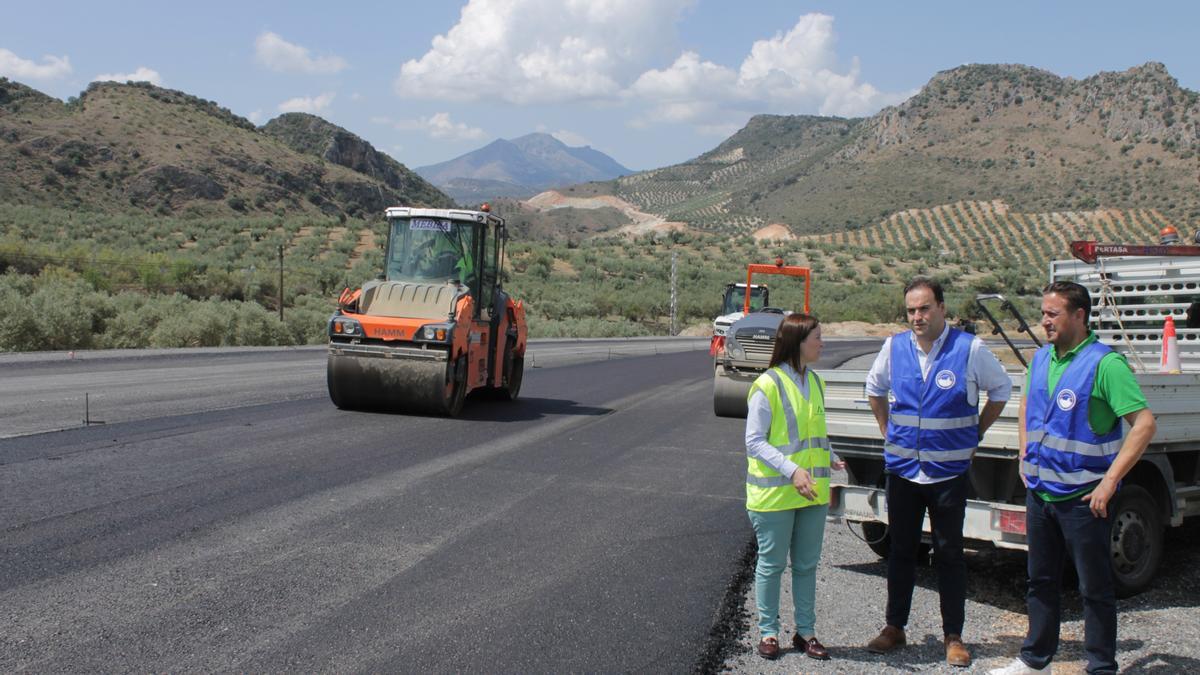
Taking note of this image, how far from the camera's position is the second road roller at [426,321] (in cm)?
1332

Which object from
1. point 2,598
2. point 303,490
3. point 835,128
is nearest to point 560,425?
point 303,490

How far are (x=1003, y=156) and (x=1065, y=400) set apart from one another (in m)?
105

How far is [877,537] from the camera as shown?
23.8 feet

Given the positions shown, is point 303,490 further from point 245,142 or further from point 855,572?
point 245,142

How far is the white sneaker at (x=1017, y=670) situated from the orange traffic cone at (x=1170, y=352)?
487 centimetres

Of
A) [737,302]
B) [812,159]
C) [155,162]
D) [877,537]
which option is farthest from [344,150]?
[877,537]

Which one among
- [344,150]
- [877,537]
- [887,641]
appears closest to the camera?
[887,641]

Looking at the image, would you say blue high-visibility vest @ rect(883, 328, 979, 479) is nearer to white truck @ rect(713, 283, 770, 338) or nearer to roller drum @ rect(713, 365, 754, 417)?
roller drum @ rect(713, 365, 754, 417)

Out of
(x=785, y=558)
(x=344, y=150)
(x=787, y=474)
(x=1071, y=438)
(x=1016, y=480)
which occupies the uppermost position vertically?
(x=344, y=150)

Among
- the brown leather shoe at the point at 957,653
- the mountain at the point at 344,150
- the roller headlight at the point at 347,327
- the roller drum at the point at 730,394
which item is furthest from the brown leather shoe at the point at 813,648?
the mountain at the point at 344,150

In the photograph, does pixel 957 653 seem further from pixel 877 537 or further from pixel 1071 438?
pixel 877 537

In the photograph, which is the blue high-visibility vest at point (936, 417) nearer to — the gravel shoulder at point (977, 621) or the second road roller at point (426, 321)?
the gravel shoulder at point (977, 621)

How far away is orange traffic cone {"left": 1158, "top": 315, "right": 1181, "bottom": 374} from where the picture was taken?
8.77 m

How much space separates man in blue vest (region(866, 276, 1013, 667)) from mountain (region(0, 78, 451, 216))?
6376cm
